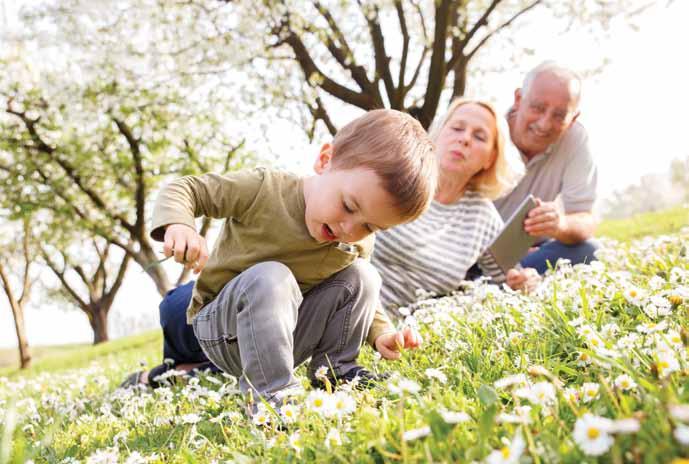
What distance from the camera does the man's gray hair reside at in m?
4.84

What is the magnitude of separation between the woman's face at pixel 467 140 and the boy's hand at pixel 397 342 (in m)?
1.98

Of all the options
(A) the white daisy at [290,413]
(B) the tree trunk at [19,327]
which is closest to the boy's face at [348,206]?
(A) the white daisy at [290,413]

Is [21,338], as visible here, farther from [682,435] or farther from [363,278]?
[682,435]

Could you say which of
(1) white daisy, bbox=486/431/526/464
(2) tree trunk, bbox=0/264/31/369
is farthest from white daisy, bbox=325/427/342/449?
(2) tree trunk, bbox=0/264/31/369

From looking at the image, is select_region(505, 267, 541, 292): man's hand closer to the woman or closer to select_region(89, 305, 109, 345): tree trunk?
Result: the woman

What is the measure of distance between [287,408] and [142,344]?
11119 millimetres

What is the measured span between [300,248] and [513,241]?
2.28m

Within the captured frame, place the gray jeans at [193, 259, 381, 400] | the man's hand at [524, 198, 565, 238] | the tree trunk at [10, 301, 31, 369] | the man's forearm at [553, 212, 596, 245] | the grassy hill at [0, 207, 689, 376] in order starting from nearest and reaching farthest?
1. the gray jeans at [193, 259, 381, 400]
2. the man's hand at [524, 198, 565, 238]
3. the man's forearm at [553, 212, 596, 245]
4. the grassy hill at [0, 207, 689, 376]
5. the tree trunk at [10, 301, 31, 369]

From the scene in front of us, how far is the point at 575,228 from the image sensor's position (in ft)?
14.7

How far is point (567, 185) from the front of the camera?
16.2 ft

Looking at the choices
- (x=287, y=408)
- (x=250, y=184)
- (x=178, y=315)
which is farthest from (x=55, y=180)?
(x=287, y=408)

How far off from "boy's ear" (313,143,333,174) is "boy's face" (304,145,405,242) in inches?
2.3

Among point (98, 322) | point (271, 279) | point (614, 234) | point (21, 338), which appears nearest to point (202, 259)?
point (271, 279)

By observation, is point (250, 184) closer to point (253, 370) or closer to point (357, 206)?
point (357, 206)
